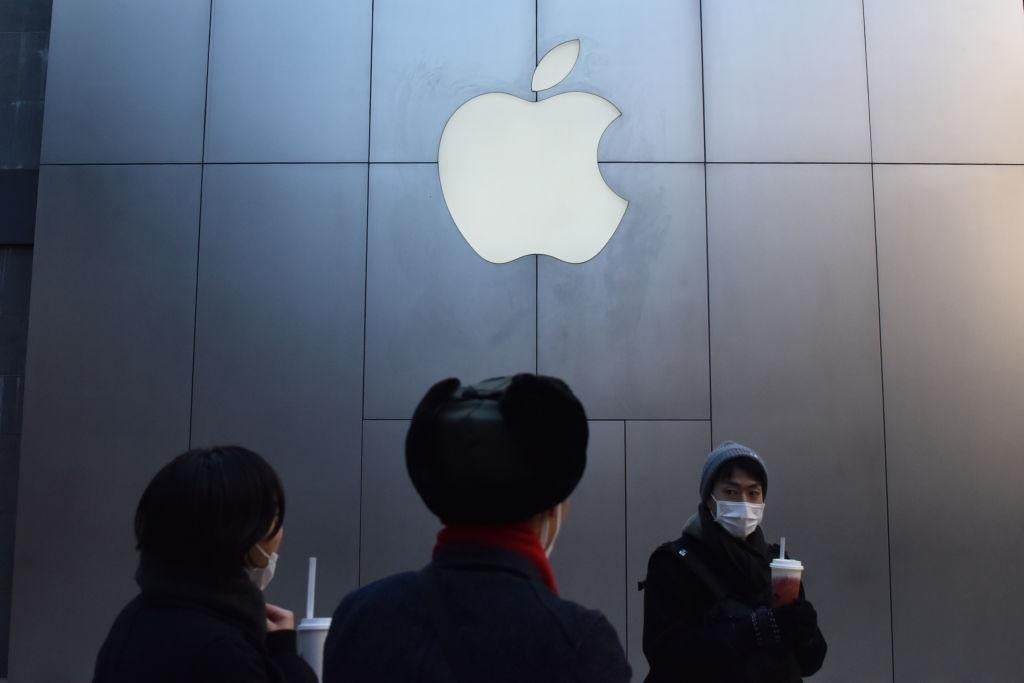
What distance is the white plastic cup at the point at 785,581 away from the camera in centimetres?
284

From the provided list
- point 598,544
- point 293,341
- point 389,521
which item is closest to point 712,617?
point 598,544

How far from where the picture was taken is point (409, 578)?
149cm

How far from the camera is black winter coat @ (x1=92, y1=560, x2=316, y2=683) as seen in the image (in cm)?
174

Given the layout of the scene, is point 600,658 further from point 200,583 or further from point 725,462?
point 725,462

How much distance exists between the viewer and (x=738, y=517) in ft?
10.5

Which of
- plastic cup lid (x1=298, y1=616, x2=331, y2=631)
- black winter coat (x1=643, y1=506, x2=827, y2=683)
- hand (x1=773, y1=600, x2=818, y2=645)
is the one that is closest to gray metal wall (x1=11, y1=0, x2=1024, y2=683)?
black winter coat (x1=643, y1=506, x2=827, y2=683)

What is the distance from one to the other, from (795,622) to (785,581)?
137mm

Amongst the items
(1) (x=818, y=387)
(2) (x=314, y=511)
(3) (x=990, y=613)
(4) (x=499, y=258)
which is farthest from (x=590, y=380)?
(3) (x=990, y=613)

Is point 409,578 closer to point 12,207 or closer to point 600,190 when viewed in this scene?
point 600,190

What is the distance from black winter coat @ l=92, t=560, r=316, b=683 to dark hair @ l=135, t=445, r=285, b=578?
4cm

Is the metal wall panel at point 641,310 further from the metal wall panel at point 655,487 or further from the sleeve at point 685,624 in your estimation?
the sleeve at point 685,624

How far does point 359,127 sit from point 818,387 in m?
3.23

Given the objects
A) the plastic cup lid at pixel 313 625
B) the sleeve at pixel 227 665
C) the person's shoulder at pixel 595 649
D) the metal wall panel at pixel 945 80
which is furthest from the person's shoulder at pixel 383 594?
the metal wall panel at pixel 945 80

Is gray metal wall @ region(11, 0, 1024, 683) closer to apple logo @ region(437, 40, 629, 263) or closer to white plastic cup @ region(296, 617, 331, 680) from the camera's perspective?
apple logo @ region(437, 40, 629, 263)
